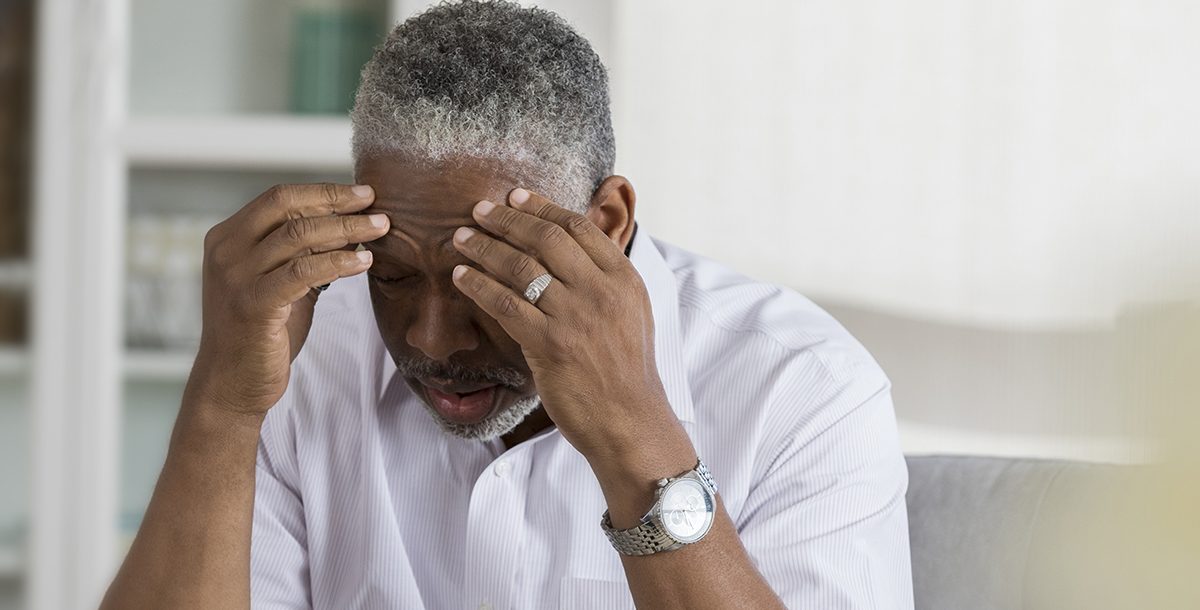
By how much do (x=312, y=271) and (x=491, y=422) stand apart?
9.5 inches

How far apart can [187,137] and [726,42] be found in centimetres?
113

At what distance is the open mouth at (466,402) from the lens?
1130 millimetres

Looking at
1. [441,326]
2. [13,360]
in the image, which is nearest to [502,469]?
[441,326]

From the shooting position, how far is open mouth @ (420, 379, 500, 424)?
1130 millimetres

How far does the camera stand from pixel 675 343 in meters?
1.22

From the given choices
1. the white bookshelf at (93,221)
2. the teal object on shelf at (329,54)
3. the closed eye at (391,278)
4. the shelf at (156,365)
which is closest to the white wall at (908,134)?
the teal object on shelf at (329,54)

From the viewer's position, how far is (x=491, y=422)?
114 centimetres

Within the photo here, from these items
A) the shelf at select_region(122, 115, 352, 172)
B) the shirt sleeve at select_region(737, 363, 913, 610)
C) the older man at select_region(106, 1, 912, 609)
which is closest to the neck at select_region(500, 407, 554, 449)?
the older man at select_region(106, 1, 912, 609)

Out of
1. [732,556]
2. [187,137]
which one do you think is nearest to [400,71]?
[732,556]

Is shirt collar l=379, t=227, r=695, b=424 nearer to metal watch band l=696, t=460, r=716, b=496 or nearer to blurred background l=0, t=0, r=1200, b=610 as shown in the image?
metal watch band l=696, t=460, r=716, b=496

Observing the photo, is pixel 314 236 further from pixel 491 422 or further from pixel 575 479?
pixel 575 479

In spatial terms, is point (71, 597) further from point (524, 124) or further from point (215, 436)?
point (524, 124)

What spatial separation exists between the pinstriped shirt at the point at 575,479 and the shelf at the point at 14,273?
4.52 feet

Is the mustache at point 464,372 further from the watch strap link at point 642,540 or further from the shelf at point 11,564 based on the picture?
the shelf at point 11,564
